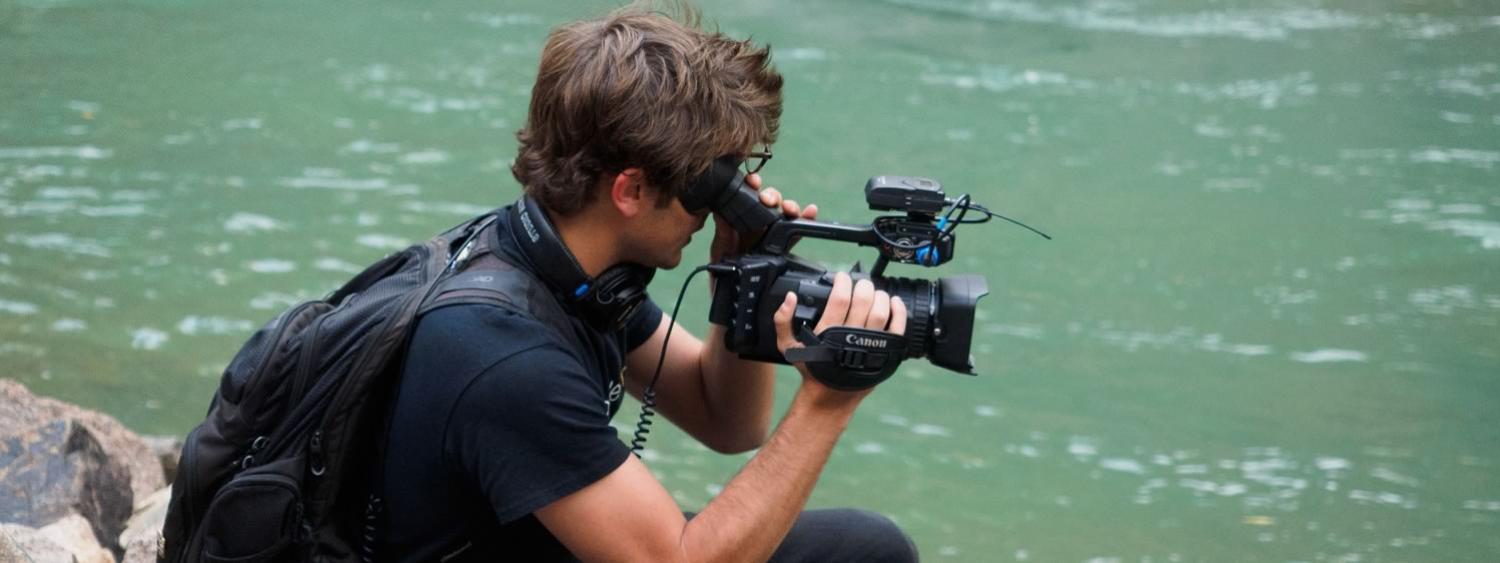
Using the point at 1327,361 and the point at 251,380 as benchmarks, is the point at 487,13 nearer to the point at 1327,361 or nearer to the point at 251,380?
the point at 1327,361

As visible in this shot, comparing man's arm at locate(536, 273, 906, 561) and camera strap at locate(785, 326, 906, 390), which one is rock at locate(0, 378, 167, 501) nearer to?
man's arm at locate(536, 273, 906, 561)

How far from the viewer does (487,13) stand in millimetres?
11453

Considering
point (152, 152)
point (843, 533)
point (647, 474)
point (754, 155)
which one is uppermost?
point (754, 155)

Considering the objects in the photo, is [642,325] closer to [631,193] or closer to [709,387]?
[709,387]

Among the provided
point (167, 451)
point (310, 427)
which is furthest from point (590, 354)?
point (167, 451)

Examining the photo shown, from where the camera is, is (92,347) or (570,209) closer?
(570,209)

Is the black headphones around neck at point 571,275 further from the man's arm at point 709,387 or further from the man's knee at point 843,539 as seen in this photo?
the man's knee at point 843,539

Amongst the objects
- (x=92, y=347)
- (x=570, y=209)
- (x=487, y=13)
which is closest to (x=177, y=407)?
(x=92, y=347)

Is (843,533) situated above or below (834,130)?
above

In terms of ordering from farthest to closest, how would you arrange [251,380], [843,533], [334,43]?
[334,43] → [843,533] → [251,380]

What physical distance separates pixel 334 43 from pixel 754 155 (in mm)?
8250

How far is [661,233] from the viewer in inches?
97.6

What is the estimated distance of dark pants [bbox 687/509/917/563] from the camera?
2.73 metres

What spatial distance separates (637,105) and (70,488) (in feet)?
6.72
